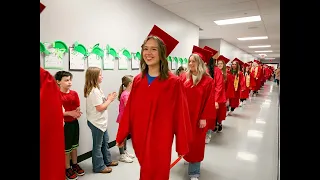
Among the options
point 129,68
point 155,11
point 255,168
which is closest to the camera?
point 255,168

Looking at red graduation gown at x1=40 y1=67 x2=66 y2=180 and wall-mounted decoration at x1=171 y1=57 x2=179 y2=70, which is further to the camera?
wall-mounted decoration at x1=171 y1=57 x2=179 y2=70

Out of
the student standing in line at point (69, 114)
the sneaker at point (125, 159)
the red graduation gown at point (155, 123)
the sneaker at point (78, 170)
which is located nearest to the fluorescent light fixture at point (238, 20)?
the sneaker at point (125, 159)

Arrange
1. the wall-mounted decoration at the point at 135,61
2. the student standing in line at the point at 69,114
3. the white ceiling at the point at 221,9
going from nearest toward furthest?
the student standing in line at the point at 69,114 → the wall-mounted decoration at the point at 135,61 → the white ceiling at the point at 221,9

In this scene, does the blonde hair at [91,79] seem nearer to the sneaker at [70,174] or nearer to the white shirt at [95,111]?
the white shirt at [95,111]

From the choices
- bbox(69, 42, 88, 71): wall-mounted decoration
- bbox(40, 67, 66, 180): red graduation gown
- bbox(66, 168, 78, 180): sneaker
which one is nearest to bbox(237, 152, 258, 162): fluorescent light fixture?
bbox(66, 168, 78, 180): sneaker

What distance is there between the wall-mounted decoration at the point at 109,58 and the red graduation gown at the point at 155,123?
1.85m

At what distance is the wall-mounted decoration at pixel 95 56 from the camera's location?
11.1ft

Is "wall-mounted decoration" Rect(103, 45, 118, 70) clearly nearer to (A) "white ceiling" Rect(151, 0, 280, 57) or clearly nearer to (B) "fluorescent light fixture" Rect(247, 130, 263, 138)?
(A) "white ceiling" Rect(151, 0, 280, 57)

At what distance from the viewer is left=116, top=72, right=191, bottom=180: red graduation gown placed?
1878mm
